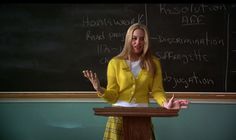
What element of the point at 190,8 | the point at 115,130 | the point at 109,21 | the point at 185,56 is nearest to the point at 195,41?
the point at 185,56

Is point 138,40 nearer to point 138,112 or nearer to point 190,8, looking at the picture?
point 138,112

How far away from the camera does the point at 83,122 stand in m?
4.18

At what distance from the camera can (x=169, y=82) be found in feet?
13.2

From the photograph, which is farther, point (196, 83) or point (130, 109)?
point (196, 83)

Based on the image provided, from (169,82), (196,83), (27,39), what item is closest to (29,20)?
(27,39)

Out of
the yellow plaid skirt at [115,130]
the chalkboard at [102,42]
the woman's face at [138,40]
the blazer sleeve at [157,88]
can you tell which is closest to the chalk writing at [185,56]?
the chalkboard at [102,42]

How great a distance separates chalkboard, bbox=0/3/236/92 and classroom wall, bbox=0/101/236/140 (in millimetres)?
205

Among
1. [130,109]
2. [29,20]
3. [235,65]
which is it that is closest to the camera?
[130,109]

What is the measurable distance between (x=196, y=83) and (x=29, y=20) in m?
1.91

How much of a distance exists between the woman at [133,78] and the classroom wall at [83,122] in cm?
134

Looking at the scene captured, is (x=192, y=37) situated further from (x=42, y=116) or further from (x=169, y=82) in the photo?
(x=42, y=116)

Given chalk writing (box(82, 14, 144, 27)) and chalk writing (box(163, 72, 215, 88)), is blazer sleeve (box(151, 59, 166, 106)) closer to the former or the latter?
chalk writing (box(163, 72, 215, 88))

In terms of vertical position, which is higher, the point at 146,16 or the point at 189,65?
the point at 146,16

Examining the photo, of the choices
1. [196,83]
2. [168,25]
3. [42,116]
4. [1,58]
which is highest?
[168,25]
